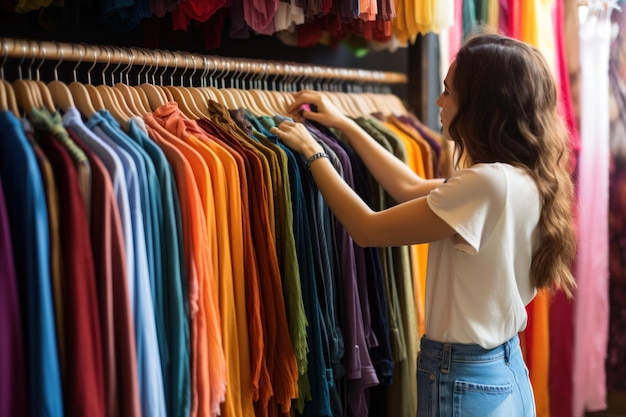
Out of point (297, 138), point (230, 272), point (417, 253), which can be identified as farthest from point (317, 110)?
point (230, 272)

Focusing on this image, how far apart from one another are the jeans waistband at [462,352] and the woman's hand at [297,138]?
1.80 feet

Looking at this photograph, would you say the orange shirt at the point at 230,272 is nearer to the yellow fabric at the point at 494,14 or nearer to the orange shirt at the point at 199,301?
the orange shirt at the point at 199,301

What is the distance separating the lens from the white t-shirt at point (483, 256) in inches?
62.1

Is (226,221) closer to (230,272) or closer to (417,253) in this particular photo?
(230,272)

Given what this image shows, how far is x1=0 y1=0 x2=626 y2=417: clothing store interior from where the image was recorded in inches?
52.8

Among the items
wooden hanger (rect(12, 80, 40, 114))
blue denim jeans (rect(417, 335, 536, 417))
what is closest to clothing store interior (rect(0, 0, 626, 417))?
wooden hanger (rect(12, 80, 40, 114))

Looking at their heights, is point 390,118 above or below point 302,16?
below

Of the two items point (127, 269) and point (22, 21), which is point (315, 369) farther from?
point (22, 21)

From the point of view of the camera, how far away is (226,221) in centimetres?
166

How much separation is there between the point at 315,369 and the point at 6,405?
0.78 meters

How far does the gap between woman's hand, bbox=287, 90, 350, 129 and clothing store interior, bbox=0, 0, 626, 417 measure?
0.17ft

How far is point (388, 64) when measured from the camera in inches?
Result: 120

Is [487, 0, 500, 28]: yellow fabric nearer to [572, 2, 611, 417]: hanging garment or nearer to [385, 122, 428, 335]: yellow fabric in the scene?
[572, 2, 611, 417]: hanging garment

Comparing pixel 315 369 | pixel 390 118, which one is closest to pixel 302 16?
pixel 390 118
